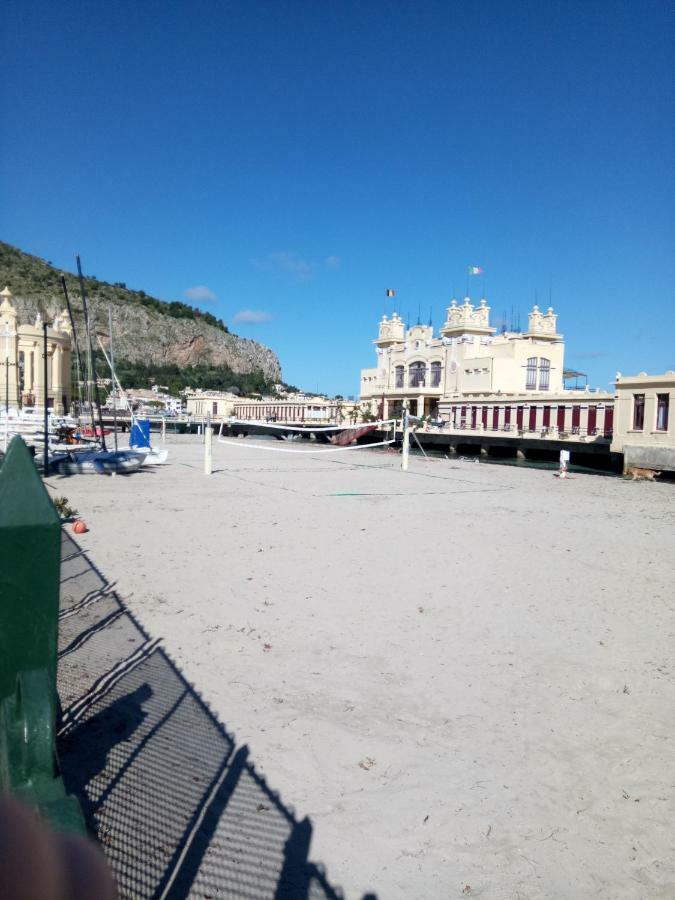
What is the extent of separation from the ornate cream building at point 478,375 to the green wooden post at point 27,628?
42.1 m

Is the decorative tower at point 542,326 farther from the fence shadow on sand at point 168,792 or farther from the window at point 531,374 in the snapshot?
the fence shadow on sand at point 168,792

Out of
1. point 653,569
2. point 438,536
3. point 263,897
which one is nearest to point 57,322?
point 438,536

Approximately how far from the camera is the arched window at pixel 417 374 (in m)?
58.7

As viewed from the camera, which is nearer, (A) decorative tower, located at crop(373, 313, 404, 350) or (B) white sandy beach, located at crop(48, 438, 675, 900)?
(B) white sandy beach, located at crop(48, 438, 675, 900)

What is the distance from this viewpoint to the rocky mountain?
107 metres

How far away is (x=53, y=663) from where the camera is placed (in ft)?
6.52

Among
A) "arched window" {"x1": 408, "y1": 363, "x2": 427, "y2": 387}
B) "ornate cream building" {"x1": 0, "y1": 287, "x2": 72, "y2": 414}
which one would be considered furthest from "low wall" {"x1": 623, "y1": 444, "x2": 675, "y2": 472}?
"ornate cream building" {"x1": 0, "y1": 287, "x2": 72, "y2": 414}

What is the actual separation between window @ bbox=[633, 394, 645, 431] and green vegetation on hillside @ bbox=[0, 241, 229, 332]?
8280 cm

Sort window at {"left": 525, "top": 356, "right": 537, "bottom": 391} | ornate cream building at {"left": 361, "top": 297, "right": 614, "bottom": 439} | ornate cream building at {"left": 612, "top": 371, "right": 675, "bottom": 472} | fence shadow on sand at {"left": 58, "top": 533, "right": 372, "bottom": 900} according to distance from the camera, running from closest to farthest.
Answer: fence shadow on sand at {"left": 58, "top": 533, "right": 372, "bottom": 900}
ornate cream building at {"left": 612, "top": 371, "right": 675, "bottom": 472}
ornate cream building at {"left": 361, "top": 297, "right": 614, "bottom": 439}
window at {"left": 525, "top": 356, "right": 537, "bottom": 391}

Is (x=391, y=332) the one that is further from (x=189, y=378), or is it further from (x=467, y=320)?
(x=189, y=378)

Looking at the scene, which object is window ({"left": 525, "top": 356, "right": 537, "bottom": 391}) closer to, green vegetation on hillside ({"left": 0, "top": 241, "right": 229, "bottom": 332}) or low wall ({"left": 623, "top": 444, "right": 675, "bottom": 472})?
low wall ({"left": 623, "top": 444, "right": 675, "bottom": 472})

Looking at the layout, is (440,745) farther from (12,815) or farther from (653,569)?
(653,569)

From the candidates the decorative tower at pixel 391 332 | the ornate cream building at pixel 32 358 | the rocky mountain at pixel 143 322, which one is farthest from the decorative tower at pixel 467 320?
the rocky mountain at pixel 143 322

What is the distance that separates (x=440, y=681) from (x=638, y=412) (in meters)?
29.7
